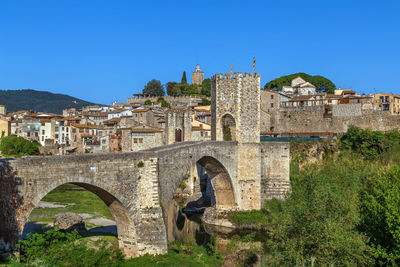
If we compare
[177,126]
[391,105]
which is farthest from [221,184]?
[391,105]

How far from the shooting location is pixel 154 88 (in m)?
101

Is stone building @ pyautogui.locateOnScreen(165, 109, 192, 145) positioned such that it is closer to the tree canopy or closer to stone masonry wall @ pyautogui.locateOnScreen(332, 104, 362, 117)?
stone masonry wall @ pyautogui.locateOnScreen(332, 104, 362, 117)

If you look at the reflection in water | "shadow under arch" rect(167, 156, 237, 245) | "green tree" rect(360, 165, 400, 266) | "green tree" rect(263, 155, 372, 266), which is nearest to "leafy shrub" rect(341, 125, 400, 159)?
the reflection in water

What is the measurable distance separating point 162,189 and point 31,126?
55649mm

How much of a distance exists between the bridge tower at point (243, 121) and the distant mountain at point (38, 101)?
133 metres

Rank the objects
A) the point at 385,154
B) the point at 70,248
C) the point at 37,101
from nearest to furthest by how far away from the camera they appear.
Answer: the point at 70,248, the point at 385,154, the point at 37,101

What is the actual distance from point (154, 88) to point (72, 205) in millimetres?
71492

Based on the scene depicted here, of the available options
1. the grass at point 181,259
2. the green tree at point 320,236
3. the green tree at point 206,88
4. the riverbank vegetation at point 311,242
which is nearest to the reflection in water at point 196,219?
the riverbank vegetation at point 311,242

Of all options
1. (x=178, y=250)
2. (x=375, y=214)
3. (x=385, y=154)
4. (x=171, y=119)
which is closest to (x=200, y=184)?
(x=171, y=119)

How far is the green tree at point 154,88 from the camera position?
100312mm

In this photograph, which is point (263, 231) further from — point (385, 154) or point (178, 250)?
point (385, 154)

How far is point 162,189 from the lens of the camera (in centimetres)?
1959

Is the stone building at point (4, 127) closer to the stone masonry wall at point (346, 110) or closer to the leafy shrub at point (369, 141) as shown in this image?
the stone masonry wall at point (346, 110)

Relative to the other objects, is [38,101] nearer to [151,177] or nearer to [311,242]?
[151,177]
